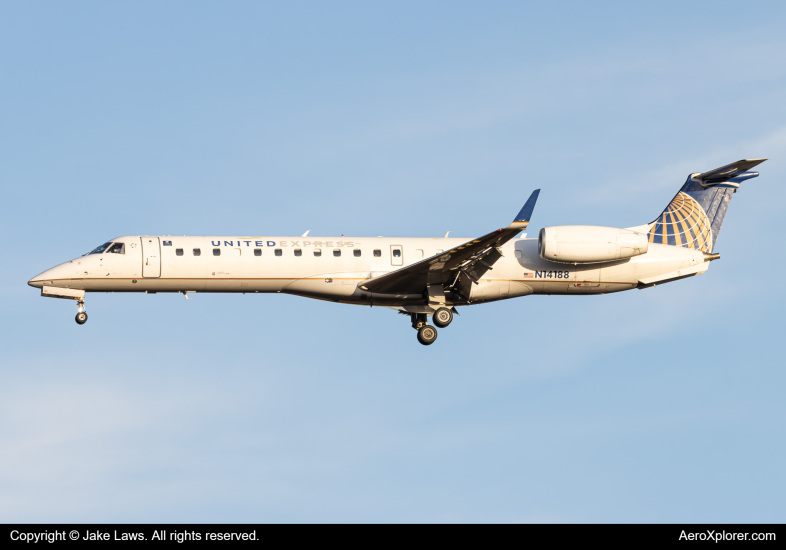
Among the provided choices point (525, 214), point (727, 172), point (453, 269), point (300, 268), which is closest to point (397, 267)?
point (453, 269)

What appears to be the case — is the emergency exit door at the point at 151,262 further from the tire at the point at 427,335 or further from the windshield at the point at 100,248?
the tire at the point at 427,335

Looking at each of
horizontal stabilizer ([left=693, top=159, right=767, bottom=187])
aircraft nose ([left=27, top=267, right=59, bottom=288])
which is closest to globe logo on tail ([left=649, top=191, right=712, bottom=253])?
horizontal stabilizer ([left=693, top=159, right=767, bottom=187])

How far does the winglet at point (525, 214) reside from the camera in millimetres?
30938

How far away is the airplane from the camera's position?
34.1m

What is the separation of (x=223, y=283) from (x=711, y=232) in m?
18.1

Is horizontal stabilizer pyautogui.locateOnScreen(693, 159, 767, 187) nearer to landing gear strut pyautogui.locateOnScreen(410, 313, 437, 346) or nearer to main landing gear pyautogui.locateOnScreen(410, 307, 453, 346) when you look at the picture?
main landing gear pyautogui.locateOnScreen(410, 307, 453, 346)

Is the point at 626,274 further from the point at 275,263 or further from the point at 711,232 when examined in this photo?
the point at 275,263

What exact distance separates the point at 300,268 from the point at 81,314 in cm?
732

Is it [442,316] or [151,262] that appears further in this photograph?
[442,316]

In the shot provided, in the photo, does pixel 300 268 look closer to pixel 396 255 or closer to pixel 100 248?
pixel 396 255

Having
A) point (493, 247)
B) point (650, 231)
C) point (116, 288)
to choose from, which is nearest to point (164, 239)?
point (116, 288)

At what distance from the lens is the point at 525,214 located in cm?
3131

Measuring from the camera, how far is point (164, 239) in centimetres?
3466

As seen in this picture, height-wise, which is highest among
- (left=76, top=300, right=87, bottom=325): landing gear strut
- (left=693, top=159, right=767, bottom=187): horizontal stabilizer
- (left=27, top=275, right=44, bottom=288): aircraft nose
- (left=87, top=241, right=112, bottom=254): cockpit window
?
(left=693, top=159, right=767, bottom=187): horizontal stabilizer
